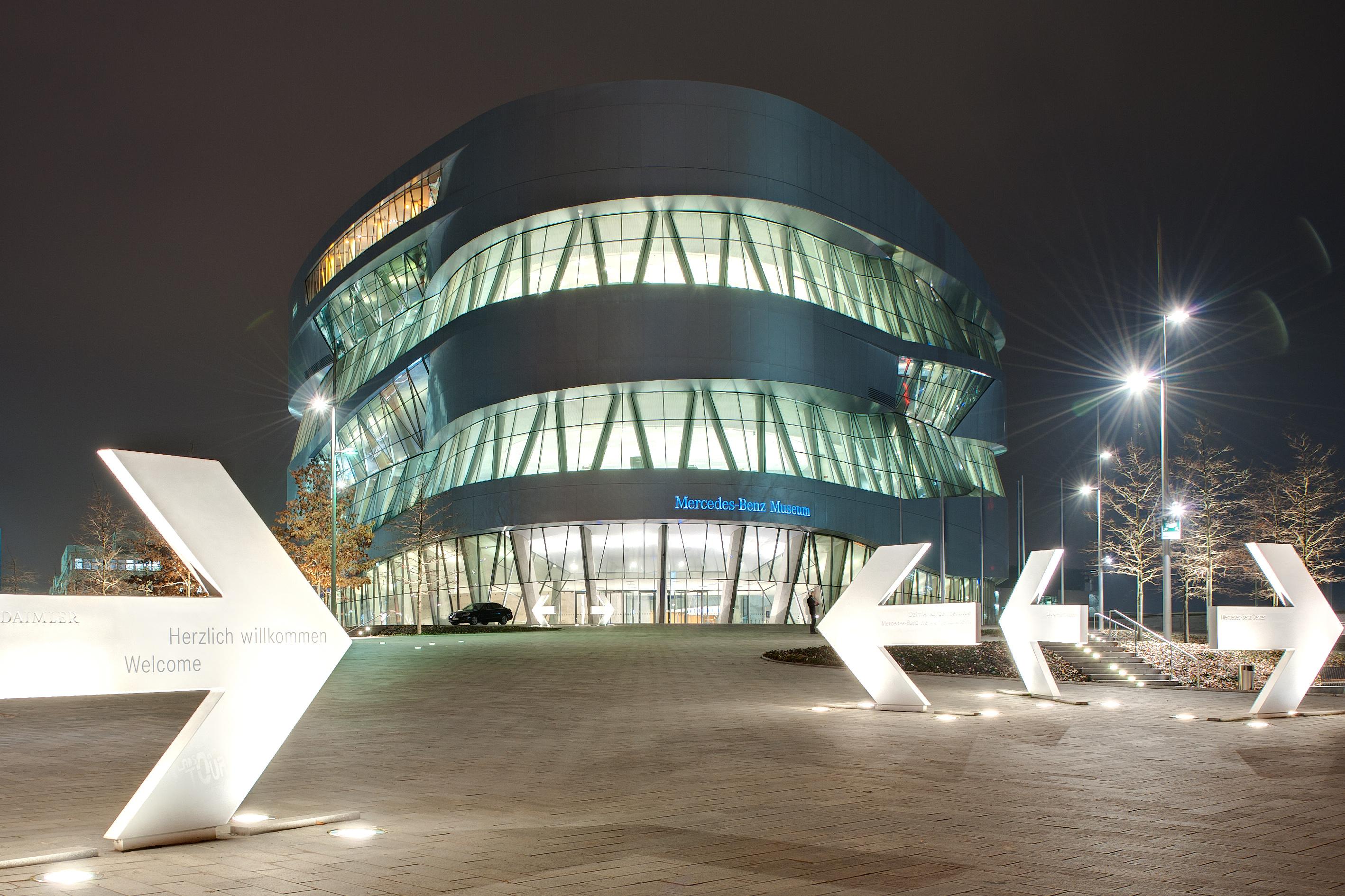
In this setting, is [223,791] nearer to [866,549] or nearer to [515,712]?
[515,712]

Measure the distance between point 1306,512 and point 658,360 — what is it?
1133 inches

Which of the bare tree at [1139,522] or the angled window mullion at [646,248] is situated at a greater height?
the angled window mullion at [646,248]

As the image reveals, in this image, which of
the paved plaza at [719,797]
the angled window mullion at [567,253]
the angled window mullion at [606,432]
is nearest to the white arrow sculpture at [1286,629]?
the paved plaza at [719,797]

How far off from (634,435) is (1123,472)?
2316 cm

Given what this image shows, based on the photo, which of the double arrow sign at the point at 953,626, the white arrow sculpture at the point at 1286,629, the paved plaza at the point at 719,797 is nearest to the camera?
the paved plaza at the point at 719,797

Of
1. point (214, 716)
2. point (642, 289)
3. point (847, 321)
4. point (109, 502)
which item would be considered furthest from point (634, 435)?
point (214, 716)

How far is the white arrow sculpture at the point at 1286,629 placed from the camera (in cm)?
1673

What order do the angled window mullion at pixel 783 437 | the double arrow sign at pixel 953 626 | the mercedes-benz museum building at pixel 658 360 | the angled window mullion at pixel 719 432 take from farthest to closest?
the angled window mullion at pixel 783 437 → the angled window mullion at pixel 719 432 → the mercedes-benz museum building at pixel 658 360 → the double arrow sign at pixel 953 626

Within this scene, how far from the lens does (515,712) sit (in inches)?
645

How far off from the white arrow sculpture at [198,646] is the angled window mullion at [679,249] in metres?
49.0

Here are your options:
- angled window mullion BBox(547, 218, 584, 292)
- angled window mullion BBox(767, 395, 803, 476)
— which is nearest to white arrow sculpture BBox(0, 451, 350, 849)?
angled window mullion BBox(547, 218, 584, 292)

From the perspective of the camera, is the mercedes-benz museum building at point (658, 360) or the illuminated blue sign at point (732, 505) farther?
Answer: the mercedes-benz museum building at point (658, 360)

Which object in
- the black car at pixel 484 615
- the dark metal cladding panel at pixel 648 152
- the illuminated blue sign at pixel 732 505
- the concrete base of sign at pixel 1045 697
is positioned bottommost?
the black car at pixel 484 615

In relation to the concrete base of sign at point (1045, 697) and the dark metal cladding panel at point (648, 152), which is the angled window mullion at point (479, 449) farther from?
the concrete base of sign at point (1045, 697)
